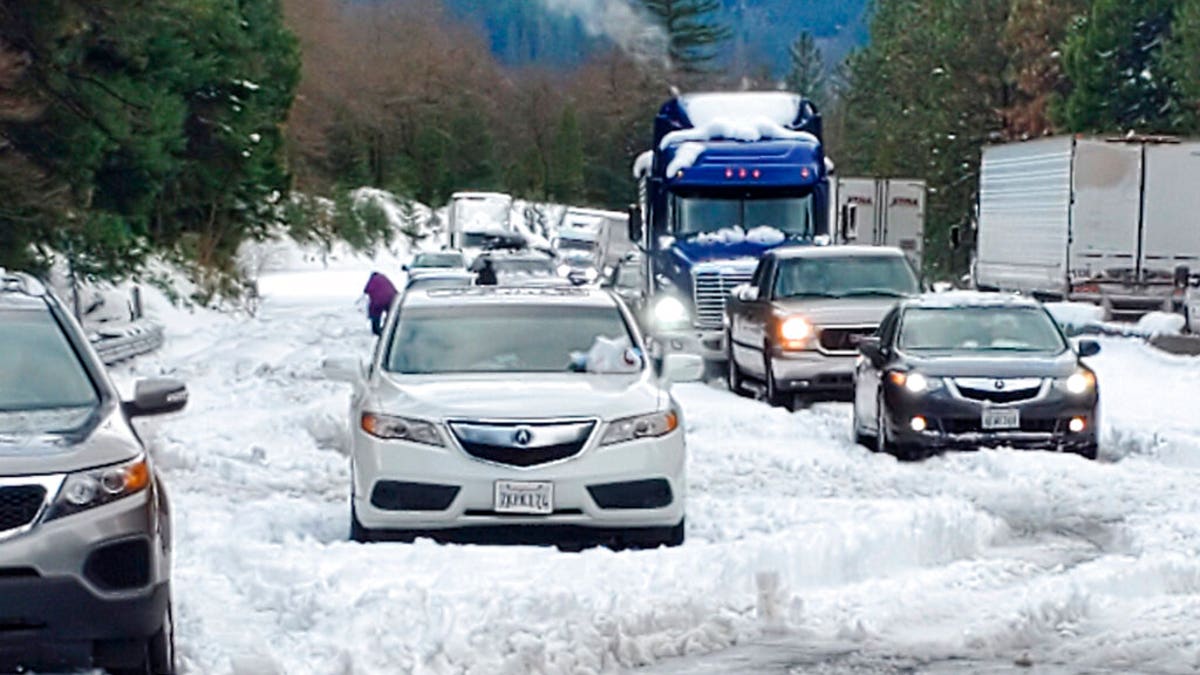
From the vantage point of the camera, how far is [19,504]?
7.54 m

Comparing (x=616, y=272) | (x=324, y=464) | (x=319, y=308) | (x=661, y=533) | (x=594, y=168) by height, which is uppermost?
(x=661, y=533)

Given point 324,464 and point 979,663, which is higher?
point 979,663

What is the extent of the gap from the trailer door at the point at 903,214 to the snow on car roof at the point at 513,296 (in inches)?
1680

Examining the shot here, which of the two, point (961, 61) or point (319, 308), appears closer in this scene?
point (319, 308)

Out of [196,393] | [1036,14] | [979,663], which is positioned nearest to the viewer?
[979,663]

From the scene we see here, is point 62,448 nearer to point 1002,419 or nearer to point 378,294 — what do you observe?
point 1002,419

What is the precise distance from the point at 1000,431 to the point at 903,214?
39.7m

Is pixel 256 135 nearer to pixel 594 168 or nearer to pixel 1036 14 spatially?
pixel 1036 14

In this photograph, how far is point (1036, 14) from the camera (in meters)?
68.8

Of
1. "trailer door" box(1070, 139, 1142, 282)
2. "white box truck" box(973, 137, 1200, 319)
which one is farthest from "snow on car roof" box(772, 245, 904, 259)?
"trailer door" box(1070, 139, 1142, 282)

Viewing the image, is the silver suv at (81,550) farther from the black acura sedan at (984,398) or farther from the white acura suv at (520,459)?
the black acura sedan at (984,398)

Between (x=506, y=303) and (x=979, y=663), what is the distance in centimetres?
515

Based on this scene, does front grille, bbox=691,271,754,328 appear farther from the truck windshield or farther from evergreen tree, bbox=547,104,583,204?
evergreen tree, bbox=547,104,583,204

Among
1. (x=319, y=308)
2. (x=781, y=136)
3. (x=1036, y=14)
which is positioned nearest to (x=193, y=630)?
(x=781, y=136)
